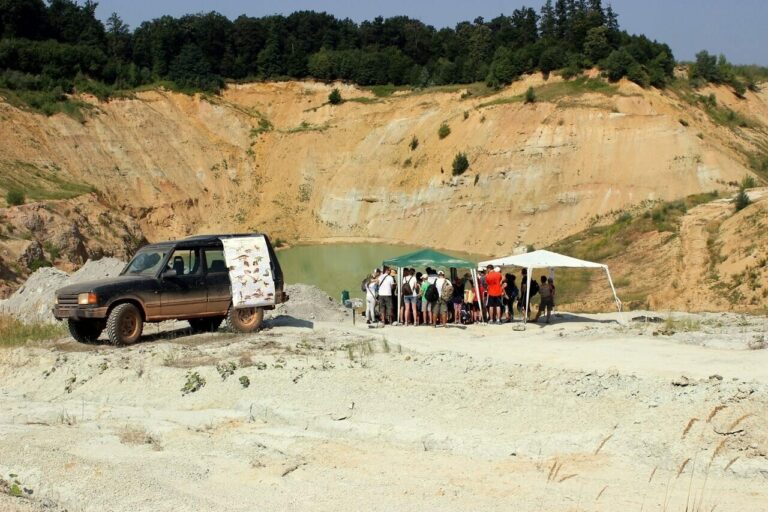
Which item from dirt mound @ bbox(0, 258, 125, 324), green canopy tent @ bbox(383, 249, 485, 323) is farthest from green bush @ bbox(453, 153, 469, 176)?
green canopy tent @ bbox(383, 249, 485, 323)

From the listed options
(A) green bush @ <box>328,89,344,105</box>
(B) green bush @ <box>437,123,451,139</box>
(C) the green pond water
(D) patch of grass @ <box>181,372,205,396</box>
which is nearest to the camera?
(D) patch of grass @ <box>181,372,205,396</box>

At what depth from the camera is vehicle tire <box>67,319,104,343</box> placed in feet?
59.7

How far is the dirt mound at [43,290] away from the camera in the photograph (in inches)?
951

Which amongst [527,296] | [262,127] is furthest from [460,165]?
[527,296]

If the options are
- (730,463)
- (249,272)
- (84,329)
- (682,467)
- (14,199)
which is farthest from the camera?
(14,199)

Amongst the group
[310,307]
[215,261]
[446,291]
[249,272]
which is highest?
[215,261]

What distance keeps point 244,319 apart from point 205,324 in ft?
4.28

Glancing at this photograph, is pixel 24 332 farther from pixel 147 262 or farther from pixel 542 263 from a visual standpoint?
pixel 542 263

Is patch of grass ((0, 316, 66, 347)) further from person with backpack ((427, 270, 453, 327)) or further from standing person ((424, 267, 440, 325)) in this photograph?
person with backpack ((427, 270, 453, 327))

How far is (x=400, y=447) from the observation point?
37.1 feet

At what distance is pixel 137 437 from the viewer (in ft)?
37.6

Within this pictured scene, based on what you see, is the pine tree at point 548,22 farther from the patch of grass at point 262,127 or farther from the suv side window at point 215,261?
the suv side window at point 215,261

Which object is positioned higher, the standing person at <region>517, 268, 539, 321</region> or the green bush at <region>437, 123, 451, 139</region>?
the green bush at <region>437, 123, 451, 139</region>

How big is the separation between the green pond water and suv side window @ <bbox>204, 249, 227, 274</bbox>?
1620 centimetres
